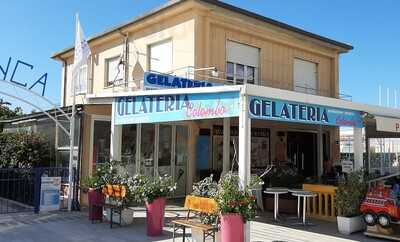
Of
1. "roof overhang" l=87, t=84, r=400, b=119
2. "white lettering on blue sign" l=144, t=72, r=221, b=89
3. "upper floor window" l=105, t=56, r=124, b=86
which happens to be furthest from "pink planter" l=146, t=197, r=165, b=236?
"upper floor window" l=105, t=56, r=124, b=86

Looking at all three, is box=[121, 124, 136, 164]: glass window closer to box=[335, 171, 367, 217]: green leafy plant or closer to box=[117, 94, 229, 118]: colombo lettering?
box=[117, 94, 229, 118]: colombo lettering

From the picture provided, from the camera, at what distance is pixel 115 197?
32.5 ft

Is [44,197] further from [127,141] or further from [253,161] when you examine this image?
[253,161]

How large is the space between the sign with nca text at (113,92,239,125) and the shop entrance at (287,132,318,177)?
9.01 meters

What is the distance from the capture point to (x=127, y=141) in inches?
548

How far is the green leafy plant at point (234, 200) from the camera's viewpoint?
288 inches

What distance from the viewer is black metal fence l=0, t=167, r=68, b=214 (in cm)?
1161

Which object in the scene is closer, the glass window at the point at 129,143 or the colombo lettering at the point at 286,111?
the colombo lettering at the point at 286,111

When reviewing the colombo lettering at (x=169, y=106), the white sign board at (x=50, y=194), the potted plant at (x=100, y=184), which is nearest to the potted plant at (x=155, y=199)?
Answer: the potted plant at (x=100, y=184)

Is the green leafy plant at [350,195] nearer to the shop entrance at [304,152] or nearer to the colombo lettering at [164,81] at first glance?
the colombo lettering at [164,81]

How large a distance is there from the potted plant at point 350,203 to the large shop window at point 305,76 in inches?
288

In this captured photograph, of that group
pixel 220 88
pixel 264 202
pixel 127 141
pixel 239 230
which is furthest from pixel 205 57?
pixel 239 230

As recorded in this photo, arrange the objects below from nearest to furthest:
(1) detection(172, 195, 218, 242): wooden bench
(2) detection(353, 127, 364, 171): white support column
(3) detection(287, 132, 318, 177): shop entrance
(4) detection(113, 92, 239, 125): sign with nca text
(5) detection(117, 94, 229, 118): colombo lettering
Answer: (1) detection(172, 195, 218, 242): wooden bench → (4) detection(113, 92, 239, 125): sign with nca text → (5) detection(117, 94, 229, 118): colombo lettering → (2) detection(353, 127, 364, 171): white support column → (3) detection(287, 132, 318, 177): shop entrance

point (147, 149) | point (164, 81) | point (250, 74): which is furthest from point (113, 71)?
point (164, 81)
